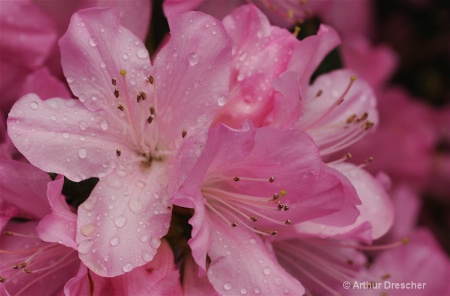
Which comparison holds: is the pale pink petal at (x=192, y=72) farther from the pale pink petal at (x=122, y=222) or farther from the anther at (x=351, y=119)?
the anther at (x=351, y=119)

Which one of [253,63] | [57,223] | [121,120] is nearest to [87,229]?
[57,223]

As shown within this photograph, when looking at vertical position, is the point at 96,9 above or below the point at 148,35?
above

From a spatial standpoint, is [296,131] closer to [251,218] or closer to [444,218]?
[251,218]

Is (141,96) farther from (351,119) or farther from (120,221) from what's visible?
(351,119)

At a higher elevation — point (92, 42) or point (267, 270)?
point (92, 42)

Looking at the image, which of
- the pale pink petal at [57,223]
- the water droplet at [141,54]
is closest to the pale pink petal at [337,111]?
the water droplet at [141,54]

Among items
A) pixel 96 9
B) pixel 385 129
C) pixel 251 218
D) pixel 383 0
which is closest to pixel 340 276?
pixel 251 218

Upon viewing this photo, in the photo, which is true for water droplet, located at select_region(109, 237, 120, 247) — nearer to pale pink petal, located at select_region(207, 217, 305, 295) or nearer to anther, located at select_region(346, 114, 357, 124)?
pale pink petal, located at select_region(207, 217, 305, 295)
